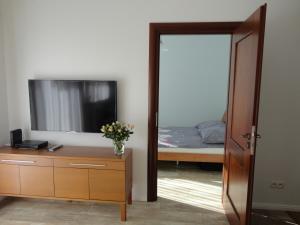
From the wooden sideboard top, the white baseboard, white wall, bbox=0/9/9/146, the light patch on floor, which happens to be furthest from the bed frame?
white wall, bbox=0/9/9/146

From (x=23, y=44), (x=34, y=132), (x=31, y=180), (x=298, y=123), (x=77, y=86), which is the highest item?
(x=23, y=44)

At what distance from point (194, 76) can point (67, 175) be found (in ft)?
11.8

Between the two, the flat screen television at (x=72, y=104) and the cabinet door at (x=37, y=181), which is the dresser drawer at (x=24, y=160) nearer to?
the cabinet door at (x=37, y=181)

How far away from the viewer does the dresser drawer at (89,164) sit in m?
2.36

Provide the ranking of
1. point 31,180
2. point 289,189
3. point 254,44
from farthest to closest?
point 289,189 < point 31,180 < point 254,44

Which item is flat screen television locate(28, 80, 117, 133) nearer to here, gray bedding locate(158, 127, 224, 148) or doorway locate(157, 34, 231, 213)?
gray bedding locate(158, 127, 224, 148)

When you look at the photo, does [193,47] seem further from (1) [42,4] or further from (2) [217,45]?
(1) [42,4]

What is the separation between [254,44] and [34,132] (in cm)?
261

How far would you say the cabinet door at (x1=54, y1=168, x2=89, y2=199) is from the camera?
2.41m

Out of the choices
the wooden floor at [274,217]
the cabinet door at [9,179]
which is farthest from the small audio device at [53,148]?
the wooden floor at [274,217]

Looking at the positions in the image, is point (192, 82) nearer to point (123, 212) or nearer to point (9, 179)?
point (123, 212)

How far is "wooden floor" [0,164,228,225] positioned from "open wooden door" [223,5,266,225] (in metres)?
0.29

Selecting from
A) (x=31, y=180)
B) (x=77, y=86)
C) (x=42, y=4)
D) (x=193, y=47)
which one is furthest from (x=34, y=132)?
(x=193, y=47)

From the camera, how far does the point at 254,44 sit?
1762mm
